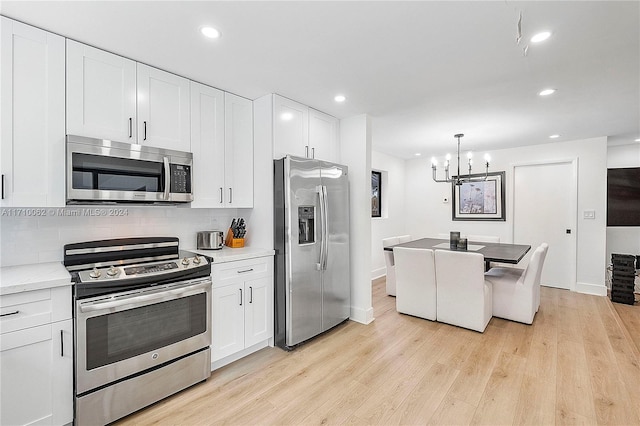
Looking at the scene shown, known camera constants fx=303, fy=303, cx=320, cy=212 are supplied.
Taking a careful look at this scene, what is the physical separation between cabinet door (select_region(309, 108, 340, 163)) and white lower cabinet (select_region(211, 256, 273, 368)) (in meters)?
1.33

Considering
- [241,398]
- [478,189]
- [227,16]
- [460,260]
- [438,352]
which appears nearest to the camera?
[227,16]

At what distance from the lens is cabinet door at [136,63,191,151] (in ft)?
7.68

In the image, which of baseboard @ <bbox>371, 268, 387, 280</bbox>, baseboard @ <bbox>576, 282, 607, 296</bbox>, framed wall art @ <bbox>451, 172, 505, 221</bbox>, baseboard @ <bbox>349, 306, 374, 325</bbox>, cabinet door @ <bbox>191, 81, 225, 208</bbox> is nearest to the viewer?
cabinet door @ <bbox>191, 81, 225, 208</bbox>

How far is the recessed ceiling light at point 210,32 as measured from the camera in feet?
6.20

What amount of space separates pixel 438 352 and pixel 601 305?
3030 millimetres

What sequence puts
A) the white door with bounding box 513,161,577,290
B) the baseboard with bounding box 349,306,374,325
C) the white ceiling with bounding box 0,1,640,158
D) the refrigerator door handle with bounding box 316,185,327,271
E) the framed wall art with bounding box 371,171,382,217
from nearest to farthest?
the white ceiling with bounding box 0,1,640,158 < the refrigerator door handle with bounding box 316,185,327,271 < the baseboard with bounding box 349,306,374,325 < the white door with bounding box 513,161,577,290 < the framed wall art with bounding box 371,171,382,217

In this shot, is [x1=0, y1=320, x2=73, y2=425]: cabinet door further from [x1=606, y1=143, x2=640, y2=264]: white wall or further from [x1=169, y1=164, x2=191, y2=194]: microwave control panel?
[x1=606, y1=143, x2=640, y2=264]: white wall

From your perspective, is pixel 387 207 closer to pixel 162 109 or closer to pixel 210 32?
pixel 162 109

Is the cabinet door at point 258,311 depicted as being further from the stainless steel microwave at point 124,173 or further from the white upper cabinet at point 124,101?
the white upper cabinet at point 124,101

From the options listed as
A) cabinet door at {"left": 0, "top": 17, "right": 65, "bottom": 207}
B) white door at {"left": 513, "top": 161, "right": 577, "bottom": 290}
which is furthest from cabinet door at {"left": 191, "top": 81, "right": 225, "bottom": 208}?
white door at {"left": 513, "top": 161, "right": 577, "bottom": 290}

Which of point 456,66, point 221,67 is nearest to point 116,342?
point 221,67

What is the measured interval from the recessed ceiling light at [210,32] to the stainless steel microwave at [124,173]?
0.95 m

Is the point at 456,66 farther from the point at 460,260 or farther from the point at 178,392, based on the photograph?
the point at 178,392

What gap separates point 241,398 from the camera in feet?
7.14
